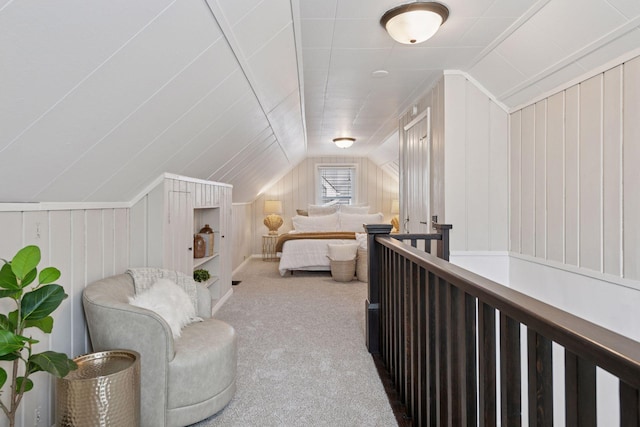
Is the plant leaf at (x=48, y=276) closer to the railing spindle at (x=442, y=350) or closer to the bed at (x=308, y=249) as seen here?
the railing spindle at (x=442, y=350)

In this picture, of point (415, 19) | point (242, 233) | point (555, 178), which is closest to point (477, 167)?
point (555, 178)

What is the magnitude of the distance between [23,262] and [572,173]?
3.08 meters

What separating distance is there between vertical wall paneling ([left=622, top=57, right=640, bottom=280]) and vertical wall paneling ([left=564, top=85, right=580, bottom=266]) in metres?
0.39

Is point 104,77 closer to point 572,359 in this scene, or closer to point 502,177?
point 572,359

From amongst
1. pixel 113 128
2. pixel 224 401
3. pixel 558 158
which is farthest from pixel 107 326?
pixel 558 158

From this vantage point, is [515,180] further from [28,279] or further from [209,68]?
[28,279]

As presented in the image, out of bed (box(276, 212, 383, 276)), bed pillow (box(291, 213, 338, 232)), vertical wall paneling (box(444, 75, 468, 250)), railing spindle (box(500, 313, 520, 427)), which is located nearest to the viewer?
railing spindle (box(500, 313, 520, 427))

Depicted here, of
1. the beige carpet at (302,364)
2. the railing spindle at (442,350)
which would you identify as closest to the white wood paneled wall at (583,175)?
the railing spindle at (442,350)

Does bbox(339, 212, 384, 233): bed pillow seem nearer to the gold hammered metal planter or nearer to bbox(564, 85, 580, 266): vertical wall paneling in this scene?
bbox(564, 85, 580, 266): vertical wall paneling

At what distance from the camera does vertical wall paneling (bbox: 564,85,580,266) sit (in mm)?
2680

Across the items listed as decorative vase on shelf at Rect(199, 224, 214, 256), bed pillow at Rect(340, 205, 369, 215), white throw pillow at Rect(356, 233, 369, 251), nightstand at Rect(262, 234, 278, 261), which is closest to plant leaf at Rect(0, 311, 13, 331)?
decorative vase on shelf at Rect(199, 224, 214, 256)

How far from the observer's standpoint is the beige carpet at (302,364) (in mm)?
2166

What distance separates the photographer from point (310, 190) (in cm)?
884

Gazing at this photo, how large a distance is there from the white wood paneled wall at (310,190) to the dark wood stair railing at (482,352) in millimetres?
6412
